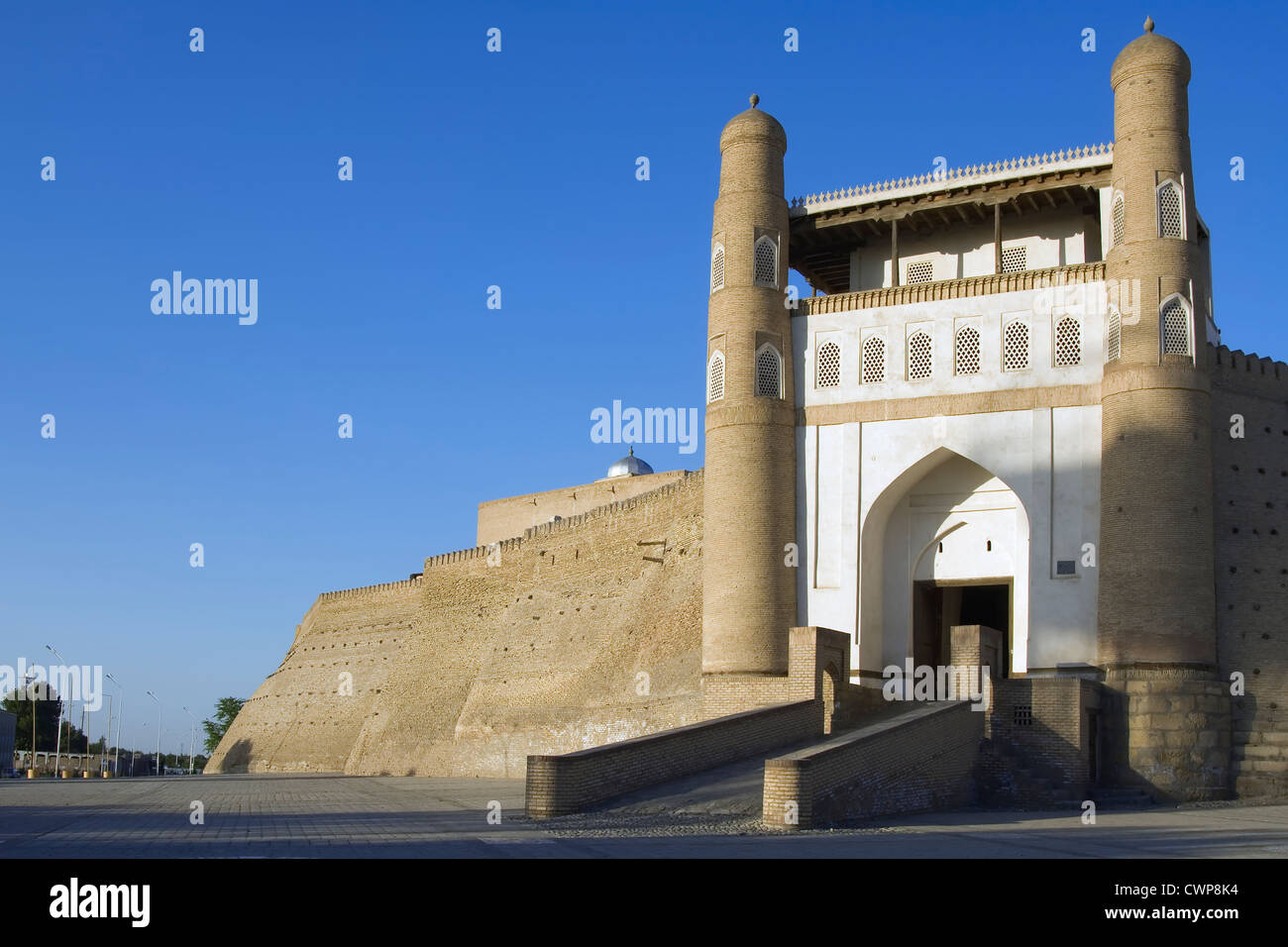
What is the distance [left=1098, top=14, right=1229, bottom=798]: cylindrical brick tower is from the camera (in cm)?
1867

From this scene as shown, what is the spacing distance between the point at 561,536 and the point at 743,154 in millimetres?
11266

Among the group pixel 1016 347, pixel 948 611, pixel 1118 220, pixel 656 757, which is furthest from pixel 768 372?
pixel 656 757

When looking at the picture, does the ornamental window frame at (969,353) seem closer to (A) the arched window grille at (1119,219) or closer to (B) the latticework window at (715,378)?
(A) the arched window grille at (1119,219)

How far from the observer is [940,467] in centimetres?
2206

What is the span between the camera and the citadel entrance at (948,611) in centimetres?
2223

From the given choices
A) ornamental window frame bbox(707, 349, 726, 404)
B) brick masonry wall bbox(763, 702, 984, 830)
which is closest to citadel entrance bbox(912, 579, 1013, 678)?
brick masonry wall bbox(763, 702, 984, 830)

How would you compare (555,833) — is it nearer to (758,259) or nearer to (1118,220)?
(758,259)

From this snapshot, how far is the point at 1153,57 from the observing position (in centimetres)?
2030

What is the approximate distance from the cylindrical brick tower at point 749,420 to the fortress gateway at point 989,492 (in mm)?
47

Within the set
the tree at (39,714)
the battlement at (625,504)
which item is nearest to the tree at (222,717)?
the tree at (39,714)

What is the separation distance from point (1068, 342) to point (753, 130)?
6177mm

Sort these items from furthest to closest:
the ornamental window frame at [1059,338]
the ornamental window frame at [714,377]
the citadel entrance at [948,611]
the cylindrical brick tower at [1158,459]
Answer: the ornamental window frame at [714,377]
the citadel entrance at [948,611]
the ornamental window frame at [1059,338]
the cylindrical brick tower at [1158,459]

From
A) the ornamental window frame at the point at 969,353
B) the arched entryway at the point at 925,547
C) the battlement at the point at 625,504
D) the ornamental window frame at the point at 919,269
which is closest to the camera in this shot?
the ornamental window frame at the point at 969,353
